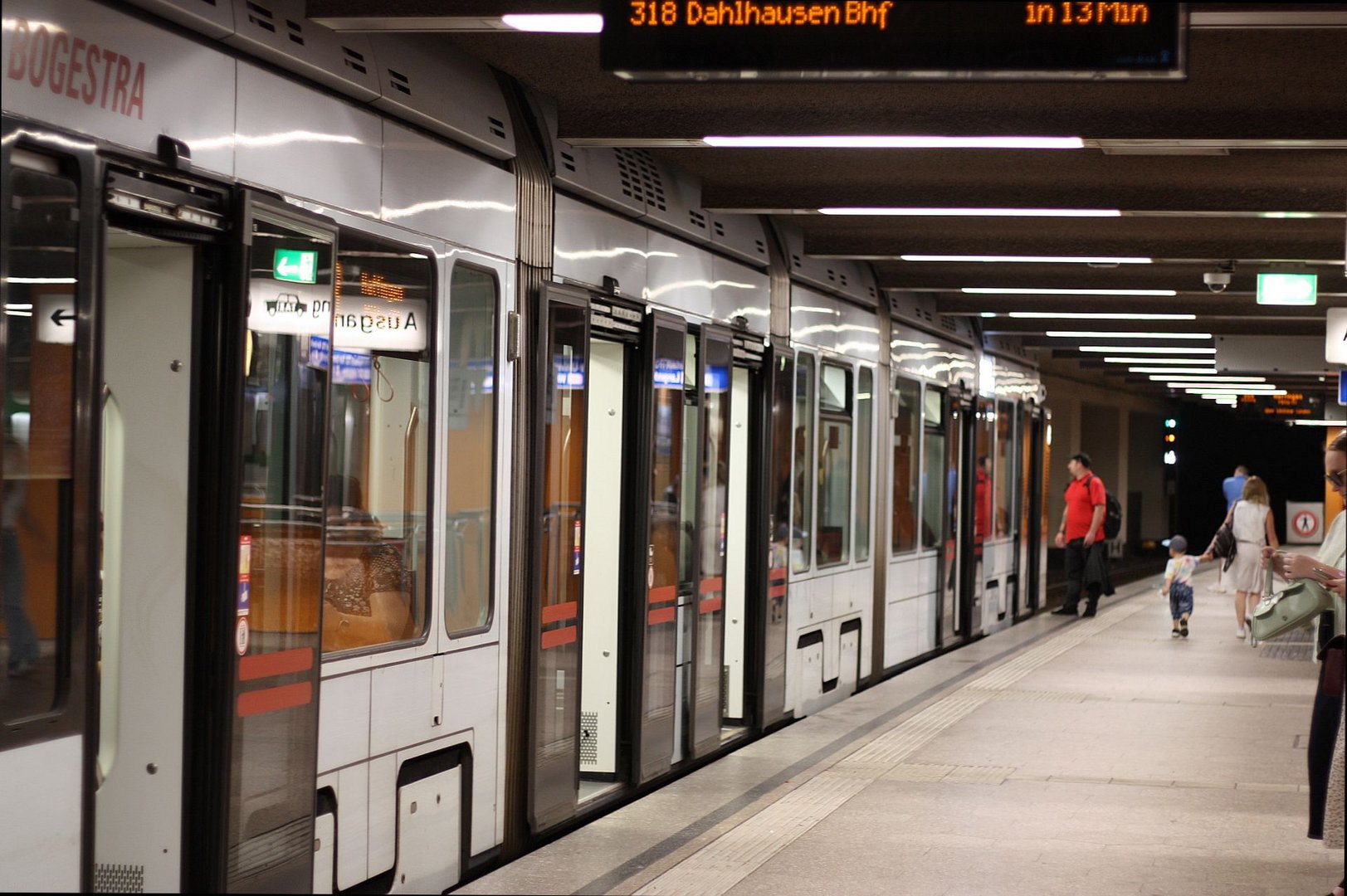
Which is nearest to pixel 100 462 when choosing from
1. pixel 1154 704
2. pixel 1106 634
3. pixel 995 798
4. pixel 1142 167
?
pixel 995 798

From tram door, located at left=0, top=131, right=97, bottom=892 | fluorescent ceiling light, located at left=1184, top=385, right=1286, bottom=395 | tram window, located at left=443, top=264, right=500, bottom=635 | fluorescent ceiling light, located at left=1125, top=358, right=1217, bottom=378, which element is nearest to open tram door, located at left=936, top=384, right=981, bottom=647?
fluorescent ceiling light, located at left=1125, top=358, right=1217, bottom=378

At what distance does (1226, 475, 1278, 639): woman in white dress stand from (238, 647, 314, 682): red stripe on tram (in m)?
13.1

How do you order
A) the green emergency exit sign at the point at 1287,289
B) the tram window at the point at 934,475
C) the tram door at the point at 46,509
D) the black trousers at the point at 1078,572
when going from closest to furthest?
the tram door at the point at 46,509, the green emergency exit sign at the point at 1287,289, the tram window at the point at 934,475, the black trousers at the point at 1078,572

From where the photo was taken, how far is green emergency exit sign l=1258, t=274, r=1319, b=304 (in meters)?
11.6

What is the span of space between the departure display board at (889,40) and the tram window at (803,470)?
249 inches

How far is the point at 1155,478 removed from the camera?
4119 cm

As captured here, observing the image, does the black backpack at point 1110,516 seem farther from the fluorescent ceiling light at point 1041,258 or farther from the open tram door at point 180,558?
the open tram door at point 180,558

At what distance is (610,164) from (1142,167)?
2.65 meters

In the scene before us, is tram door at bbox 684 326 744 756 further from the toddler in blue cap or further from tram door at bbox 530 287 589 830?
the toddler in blue cap

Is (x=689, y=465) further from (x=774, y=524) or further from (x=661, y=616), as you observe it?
(x=774, y=524)

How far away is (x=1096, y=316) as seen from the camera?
48.8 ft

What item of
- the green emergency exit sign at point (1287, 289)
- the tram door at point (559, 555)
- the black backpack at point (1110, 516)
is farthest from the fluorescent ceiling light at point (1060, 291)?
the tram door at point (559, 555)

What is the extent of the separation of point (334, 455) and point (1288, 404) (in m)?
27.1

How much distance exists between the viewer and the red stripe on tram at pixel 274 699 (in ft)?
14.6
